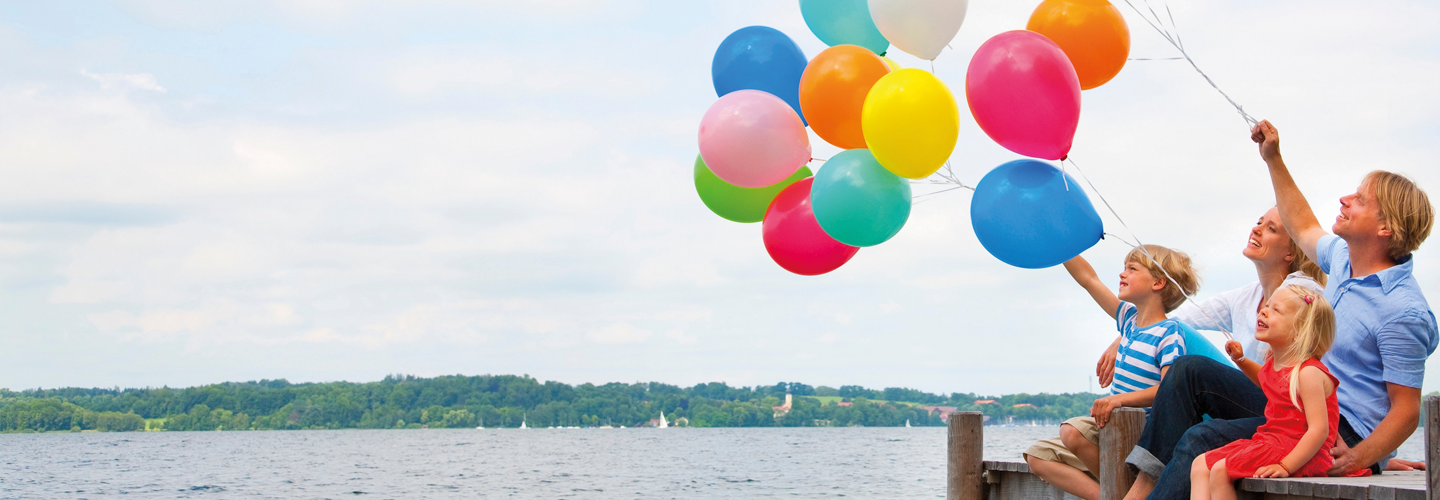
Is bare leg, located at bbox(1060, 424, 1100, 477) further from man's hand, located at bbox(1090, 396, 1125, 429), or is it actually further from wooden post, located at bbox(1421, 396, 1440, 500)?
wooden post, located at bbox(1421, 396, 1440, 500)

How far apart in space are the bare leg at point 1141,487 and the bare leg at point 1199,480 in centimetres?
27

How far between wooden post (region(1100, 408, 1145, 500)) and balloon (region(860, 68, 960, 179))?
3.91 ft

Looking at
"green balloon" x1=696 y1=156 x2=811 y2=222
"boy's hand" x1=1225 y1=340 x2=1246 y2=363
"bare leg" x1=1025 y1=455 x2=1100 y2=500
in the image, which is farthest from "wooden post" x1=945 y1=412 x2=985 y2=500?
"boy's hand" x1=1225 y1=340 x2=1246 y2=363

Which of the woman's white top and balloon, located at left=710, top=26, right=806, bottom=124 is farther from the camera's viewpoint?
balloon, located at left=710, top=26, right=806, bottom=124

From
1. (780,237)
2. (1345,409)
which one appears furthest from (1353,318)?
(780,237)

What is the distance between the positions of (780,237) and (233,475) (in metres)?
44.6

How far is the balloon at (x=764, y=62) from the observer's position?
196 inches

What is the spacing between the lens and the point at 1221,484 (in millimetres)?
3303

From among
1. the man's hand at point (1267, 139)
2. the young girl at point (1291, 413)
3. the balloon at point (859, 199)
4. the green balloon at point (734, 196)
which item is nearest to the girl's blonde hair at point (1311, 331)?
the young girl at point (1291, 413)

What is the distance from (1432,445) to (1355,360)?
0.60 metres

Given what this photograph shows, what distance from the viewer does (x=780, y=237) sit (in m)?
4.74

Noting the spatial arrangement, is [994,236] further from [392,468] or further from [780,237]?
[392,468]

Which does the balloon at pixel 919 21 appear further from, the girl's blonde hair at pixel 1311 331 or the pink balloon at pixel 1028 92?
the girl's blonde hair at pixel 1311 331

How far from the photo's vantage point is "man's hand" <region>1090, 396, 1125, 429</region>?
12.8 feet
